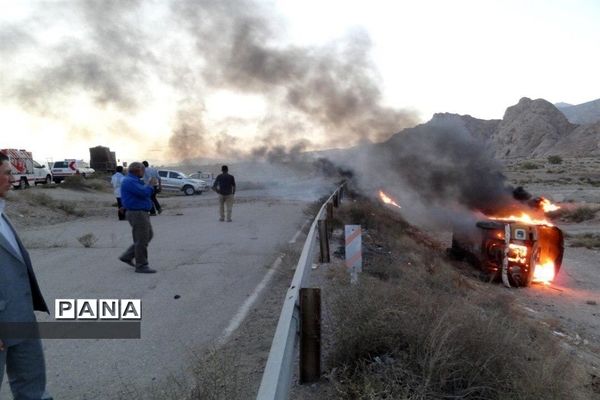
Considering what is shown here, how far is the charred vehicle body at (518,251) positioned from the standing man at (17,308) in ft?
34.2

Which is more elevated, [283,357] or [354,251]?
[283,357]

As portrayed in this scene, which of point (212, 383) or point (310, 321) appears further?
point (310, 321)

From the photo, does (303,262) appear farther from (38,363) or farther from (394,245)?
(394,245)

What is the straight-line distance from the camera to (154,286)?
22.6ft

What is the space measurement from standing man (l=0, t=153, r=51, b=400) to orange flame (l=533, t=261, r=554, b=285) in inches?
460

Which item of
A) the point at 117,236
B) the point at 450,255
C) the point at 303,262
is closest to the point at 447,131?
the point at 450,255

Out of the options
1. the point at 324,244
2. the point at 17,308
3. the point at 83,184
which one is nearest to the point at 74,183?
the point at 83,184

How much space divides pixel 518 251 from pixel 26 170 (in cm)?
3312

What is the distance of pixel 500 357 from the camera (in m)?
3.75

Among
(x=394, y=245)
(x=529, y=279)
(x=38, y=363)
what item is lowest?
(x=529, y=279)

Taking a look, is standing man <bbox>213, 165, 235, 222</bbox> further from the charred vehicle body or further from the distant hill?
the distant hill

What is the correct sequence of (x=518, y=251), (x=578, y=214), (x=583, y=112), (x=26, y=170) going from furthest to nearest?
(x=583, y=112) < (x=26, y=170) < (x=578, y=214) < (x=518, y=251)

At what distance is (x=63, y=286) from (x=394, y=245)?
26.5 feet

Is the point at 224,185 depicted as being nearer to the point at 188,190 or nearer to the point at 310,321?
the point at 310,321
